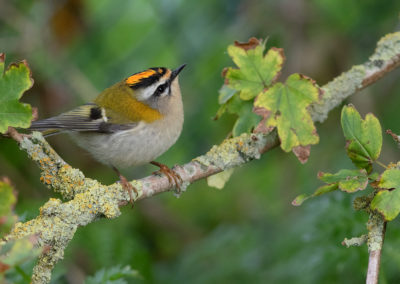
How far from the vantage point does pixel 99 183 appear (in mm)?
1953

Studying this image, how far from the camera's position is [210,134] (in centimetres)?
409

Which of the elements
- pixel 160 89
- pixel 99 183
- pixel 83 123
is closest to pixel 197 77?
pixel 160 89

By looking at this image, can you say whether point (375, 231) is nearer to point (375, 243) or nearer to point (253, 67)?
point (375, 243)

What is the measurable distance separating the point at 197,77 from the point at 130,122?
1.39m

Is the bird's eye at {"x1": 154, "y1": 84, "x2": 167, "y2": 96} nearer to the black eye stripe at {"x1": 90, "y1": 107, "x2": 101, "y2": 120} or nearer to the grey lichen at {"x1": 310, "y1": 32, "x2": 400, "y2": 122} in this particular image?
the black eye stripe at {"x1": 90, "y1": 107, "x2": 101, "y2": 120}

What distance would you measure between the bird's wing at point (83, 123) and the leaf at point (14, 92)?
125 centimetres

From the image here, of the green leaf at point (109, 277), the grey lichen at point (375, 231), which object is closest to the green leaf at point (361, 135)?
the grey lichen at point (375, 231)

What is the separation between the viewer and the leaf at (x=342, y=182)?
1.70m

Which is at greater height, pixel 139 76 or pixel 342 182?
pixel 139 76

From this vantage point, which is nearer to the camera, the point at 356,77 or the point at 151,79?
the point at 356,77

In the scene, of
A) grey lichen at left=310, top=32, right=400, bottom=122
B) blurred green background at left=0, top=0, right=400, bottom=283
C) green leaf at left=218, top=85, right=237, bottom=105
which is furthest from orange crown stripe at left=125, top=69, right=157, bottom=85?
grey lichen at left=310, top=32, right=400, bottom=122

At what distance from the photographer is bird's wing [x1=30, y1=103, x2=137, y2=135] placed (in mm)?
2984

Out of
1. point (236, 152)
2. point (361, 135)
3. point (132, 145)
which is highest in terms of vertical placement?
point (132, 145)

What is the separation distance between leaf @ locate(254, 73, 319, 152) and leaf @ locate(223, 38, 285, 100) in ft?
0.18
